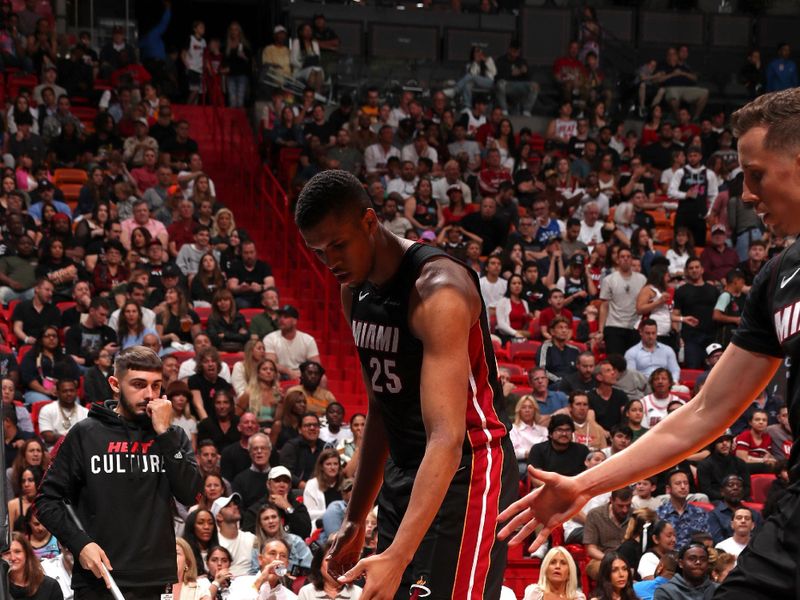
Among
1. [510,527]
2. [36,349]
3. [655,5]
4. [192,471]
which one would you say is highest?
[655,5]

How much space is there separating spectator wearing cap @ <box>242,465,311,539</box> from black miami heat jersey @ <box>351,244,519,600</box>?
21.6ft

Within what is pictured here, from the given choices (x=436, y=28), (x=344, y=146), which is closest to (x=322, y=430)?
(x=344, y=146)

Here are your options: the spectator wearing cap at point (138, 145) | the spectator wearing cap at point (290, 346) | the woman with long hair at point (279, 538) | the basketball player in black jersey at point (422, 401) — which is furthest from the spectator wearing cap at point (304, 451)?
the basketball player in black jersey at point (422, 401)

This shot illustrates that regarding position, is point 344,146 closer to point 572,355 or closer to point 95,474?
point 572,355

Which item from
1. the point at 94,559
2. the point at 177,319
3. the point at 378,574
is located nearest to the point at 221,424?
the point at 177,319

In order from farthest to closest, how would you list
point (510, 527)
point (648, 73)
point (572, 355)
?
point (648, 73) < point (572, 355) < point (510, 527)

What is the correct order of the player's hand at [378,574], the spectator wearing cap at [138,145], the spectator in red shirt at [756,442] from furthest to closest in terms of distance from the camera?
the spectator wearing cap at [138,145], the spectator in red shirt at [756,442], the player's hand at [378,574]

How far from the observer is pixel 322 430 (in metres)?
12.4

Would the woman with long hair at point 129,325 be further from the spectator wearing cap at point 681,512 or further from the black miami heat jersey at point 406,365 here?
the black miami heat jersey at point 406,365

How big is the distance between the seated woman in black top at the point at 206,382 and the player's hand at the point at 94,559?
6609 mm

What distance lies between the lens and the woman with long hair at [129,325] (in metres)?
12.7

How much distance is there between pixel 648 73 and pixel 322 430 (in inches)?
485

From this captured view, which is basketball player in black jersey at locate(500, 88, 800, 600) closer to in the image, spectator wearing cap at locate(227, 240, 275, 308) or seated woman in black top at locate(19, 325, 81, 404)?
seated woman in black top at locate(19, 325, 81, 404)

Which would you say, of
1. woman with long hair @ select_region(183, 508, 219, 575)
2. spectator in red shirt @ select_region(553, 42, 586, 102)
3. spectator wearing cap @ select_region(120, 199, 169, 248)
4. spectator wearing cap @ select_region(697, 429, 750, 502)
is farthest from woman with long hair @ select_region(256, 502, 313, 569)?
spectator in red shirt @ select_region(553, 42, 586, 102)
